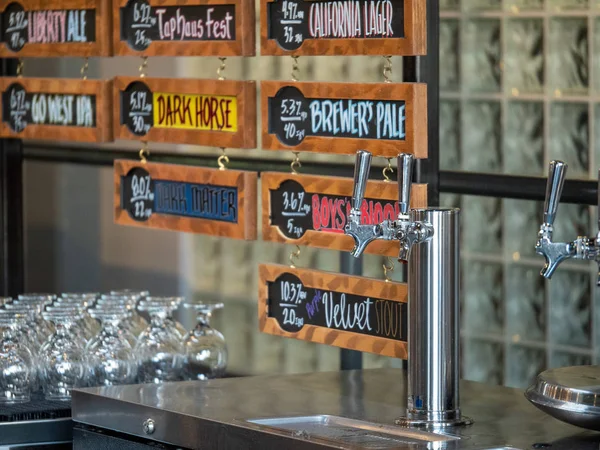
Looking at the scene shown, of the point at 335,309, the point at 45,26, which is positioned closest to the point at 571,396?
the point at 335,309

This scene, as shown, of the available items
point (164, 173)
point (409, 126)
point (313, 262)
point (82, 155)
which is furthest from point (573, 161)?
point (82, 155)

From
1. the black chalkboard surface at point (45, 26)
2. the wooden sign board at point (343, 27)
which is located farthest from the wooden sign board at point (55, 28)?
the wooden sign board at point (343, 27)

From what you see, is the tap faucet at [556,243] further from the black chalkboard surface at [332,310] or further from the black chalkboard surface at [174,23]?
the black chalkboard surface at [174,23]

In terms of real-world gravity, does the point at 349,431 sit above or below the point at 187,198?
below

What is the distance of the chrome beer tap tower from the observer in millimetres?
A: 2350

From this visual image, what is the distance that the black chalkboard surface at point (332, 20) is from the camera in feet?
8.84

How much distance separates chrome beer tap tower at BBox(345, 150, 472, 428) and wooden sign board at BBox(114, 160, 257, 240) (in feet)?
2.46

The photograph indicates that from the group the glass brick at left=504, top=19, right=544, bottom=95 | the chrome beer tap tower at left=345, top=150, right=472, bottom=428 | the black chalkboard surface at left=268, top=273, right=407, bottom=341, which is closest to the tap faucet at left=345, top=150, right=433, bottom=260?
the chrome beer tap tower at left=345, top=150, right=472, bottom=428

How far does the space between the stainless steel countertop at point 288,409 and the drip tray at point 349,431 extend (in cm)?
2

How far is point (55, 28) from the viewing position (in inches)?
143

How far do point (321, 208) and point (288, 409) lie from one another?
→ 562 millimetres

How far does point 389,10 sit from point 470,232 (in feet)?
3.32

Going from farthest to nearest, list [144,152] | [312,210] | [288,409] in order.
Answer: [144,152], [312,210], [288,409]

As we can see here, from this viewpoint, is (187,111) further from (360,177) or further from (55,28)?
(360,177)
